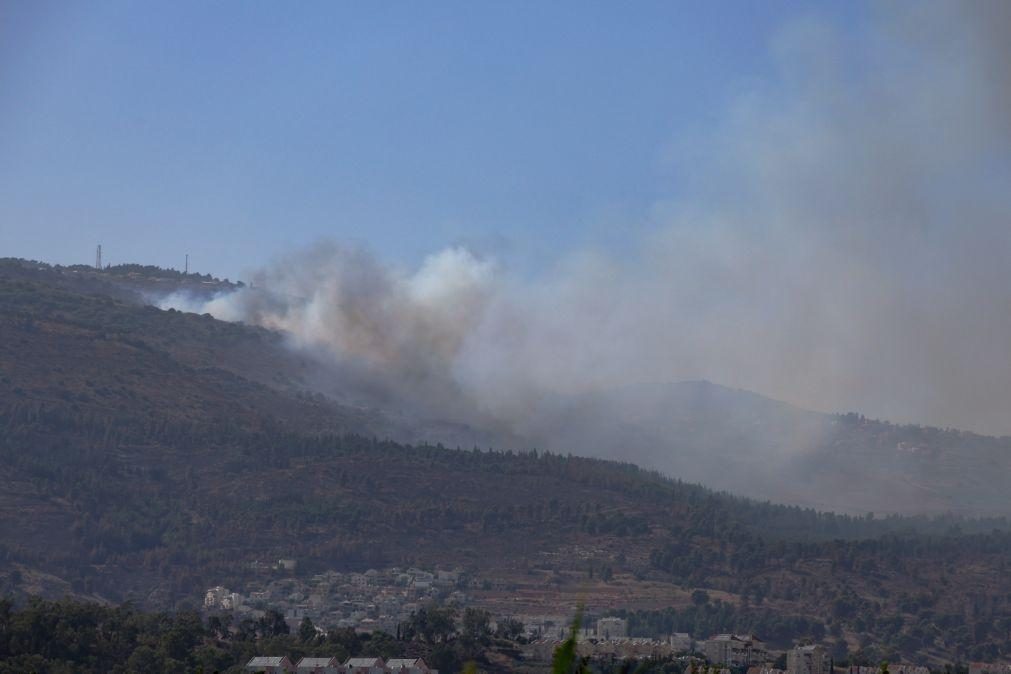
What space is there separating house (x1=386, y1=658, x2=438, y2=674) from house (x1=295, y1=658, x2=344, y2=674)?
2.75 metres

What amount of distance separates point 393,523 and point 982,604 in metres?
57.0

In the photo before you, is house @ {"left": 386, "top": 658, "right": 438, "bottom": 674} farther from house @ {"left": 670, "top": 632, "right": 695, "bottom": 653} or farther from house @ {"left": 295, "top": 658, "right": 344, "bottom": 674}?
house @ {"left": 670, "top": 632, "right": 695, "bottom": 653}

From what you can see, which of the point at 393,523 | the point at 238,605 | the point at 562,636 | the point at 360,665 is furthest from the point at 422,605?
the point at 360,665

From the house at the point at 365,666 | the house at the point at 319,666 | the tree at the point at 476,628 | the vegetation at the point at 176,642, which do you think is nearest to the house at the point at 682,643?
the tree at the point at 476,628

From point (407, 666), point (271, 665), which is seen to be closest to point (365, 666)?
point (407, 666)

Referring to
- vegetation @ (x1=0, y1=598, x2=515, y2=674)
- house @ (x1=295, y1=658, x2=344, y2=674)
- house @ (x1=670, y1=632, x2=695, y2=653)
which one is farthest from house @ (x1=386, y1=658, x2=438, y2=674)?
house @ (x1=670, y1=632, x2=695, y2=653)

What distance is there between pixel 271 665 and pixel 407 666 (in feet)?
24.3

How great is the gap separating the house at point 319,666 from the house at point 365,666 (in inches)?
22.4

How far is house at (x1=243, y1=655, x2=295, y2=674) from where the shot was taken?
101 m

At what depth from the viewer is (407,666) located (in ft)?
349

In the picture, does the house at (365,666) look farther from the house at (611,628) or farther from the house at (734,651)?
the house at (611,628)

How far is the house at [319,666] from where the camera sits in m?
104

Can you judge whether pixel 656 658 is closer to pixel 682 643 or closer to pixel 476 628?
pixel 476 628

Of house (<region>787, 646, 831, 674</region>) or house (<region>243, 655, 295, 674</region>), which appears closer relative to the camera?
house (<region>243, 655, 295, 674</region>)
